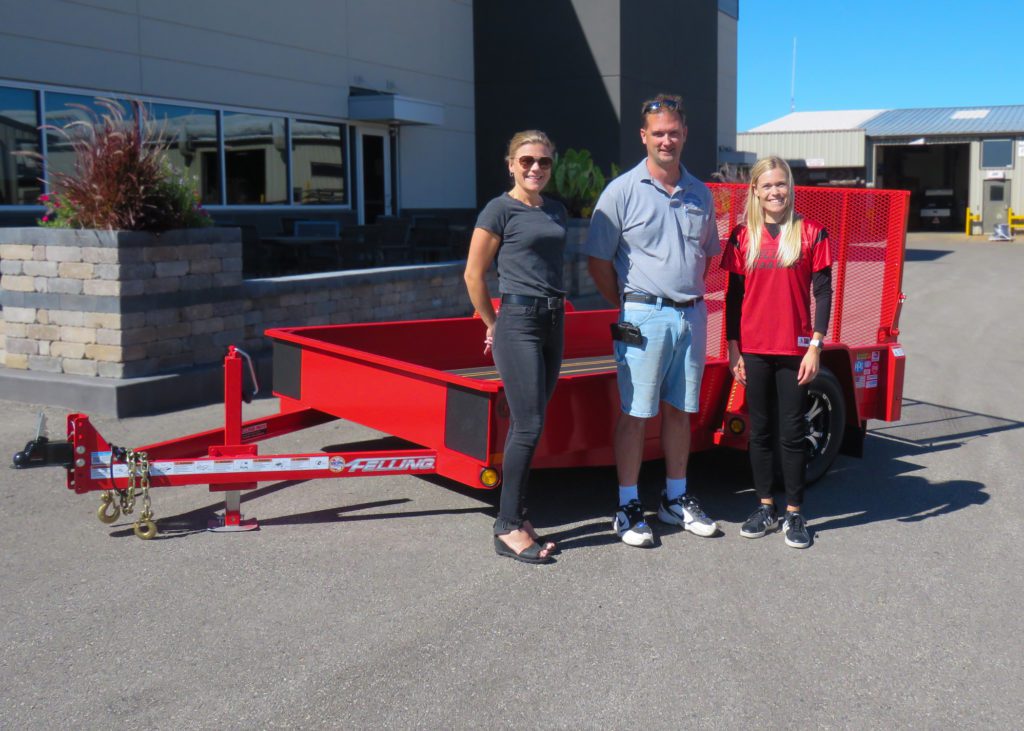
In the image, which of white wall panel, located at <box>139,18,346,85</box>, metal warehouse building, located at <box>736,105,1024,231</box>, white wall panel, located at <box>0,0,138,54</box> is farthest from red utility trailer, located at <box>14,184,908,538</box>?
metal warehouse building, located at <box>736,105,1024,231</box>

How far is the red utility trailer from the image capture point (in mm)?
4758

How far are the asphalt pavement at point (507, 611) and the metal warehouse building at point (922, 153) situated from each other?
34634 mm

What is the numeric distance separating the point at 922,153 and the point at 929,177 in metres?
1.31

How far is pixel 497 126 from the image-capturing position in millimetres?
22203

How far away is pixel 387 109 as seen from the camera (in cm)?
1820

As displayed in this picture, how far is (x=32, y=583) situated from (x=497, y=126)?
1889cm

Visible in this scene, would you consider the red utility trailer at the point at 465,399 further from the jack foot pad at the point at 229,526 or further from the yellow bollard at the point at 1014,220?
the yellow bollard at the point at 1014,220

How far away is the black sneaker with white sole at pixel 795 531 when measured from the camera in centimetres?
498

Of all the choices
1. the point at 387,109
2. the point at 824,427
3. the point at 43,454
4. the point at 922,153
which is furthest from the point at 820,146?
the point at 43,454

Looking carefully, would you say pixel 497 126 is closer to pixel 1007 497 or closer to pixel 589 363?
pixel 589 363

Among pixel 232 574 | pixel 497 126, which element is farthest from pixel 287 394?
pixel 497 126

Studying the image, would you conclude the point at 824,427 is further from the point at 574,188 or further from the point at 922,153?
the point at 922,153

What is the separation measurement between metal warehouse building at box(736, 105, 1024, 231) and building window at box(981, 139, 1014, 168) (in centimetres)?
4

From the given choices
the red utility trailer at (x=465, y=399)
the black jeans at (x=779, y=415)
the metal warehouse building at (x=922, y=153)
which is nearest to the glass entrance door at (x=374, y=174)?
the red utility trailer at (x=465, y=399)
